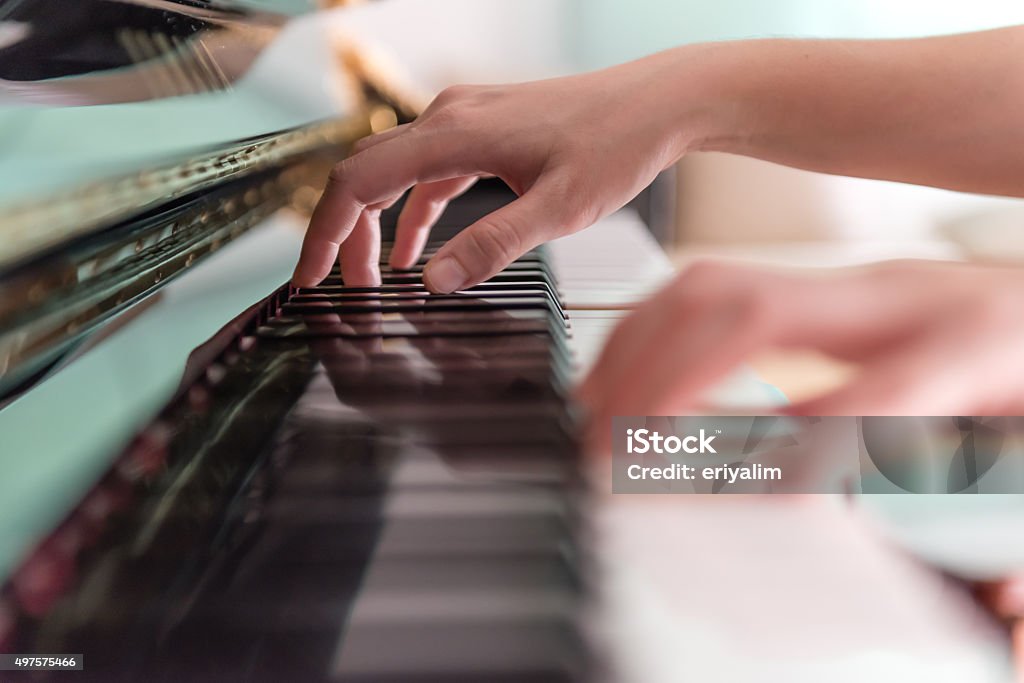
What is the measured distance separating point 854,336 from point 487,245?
0.17 meters

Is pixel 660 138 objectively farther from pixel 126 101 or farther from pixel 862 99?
pixel 126 101

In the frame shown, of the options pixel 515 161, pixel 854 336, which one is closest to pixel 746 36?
pixel 515 161

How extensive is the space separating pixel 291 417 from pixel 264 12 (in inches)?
11.4

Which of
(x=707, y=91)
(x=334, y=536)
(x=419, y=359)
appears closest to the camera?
(x=334, y=536)

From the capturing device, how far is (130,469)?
0.28m

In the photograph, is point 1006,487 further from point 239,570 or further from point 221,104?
point 221,104

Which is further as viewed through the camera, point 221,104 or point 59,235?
point 221,104

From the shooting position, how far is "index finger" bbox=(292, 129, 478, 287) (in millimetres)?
403

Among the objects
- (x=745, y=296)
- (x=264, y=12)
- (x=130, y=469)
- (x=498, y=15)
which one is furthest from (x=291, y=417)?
(x=498, y=15)

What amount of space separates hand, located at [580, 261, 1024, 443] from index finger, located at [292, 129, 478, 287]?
7.3 inches

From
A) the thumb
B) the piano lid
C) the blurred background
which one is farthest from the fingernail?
the blurred background

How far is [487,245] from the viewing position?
372 millimetres

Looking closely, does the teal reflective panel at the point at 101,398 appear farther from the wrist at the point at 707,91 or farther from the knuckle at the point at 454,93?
the wrist at the point at 707,91

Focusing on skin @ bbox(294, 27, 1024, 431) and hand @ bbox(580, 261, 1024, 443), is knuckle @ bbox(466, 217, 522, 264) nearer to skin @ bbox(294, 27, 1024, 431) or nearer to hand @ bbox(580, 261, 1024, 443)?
skin @ bbox(294, 27, 1024, 431)
